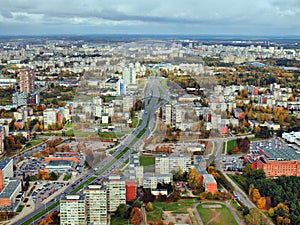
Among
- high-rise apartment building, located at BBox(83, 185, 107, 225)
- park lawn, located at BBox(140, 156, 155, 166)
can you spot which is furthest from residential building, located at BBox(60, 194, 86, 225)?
park lawn, located at BBox(140, 156, 155, 166)

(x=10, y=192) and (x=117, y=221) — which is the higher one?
(x=10, y=192)

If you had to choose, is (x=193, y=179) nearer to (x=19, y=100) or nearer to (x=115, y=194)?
(x=115, y=194)

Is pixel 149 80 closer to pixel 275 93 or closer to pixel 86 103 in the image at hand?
pixel 86 103

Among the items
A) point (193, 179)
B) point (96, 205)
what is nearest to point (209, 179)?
point (193, 179)

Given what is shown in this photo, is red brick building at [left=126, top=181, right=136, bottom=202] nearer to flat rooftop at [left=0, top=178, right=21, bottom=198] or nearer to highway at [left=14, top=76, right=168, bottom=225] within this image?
highway at [left=14, top=76, right=168, bottom=225]

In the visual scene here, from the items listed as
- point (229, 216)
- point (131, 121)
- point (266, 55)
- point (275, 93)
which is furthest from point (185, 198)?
point (266, 55)

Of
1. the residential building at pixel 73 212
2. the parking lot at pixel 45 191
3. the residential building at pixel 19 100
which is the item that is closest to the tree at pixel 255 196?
the residential building at pixel 73 212
